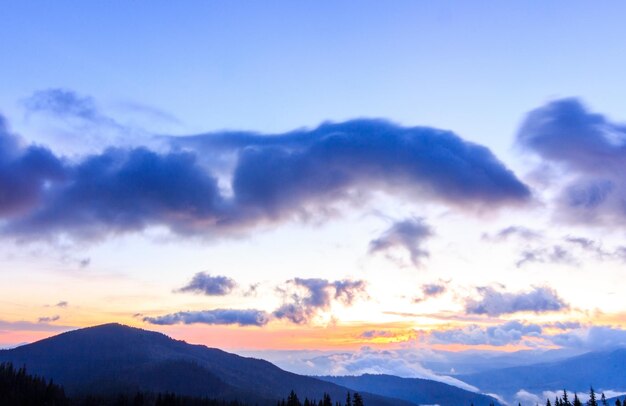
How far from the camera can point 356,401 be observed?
14738 cm

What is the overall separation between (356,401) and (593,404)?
93.4 meters

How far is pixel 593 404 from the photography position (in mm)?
183500

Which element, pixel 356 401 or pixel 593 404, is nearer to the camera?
pixel 356 401
